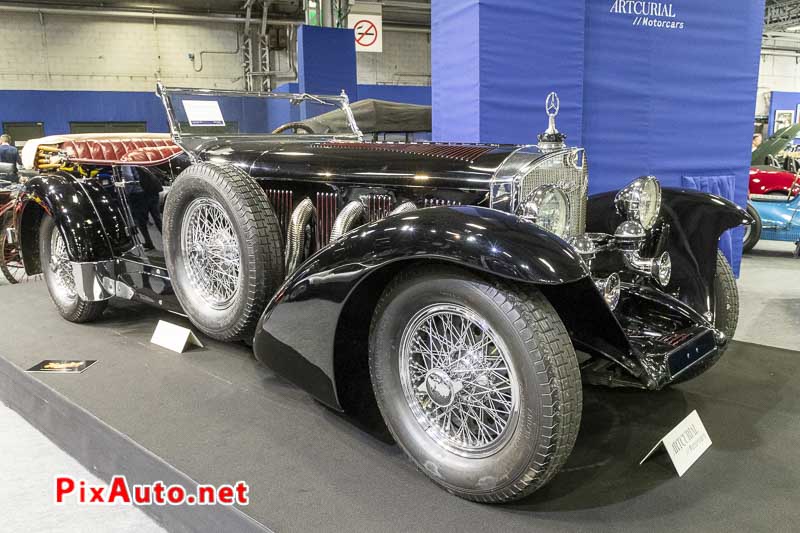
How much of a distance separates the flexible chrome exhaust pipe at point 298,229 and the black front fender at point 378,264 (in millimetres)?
469

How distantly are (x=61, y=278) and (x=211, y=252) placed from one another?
166 centimetres

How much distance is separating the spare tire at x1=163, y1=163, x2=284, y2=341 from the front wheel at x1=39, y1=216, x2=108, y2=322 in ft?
3.40

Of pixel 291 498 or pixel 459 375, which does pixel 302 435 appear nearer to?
pixel 291 498

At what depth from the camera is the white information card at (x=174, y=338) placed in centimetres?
316

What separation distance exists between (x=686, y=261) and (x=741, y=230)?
3739 millimetres

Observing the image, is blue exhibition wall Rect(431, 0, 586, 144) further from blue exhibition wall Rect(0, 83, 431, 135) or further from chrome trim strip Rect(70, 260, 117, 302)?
blue exhibition wall Rect(0, 83, 431, 135)

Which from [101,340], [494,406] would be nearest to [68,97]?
[101,340]

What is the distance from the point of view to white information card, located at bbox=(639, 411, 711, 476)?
1936mm

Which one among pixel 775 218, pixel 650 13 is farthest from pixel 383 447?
pixel 775 218

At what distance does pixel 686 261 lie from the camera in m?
2.80

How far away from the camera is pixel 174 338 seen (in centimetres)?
321

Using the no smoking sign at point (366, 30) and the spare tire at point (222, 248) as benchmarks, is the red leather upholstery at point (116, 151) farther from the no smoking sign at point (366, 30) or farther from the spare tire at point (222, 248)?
the no smoking sign at point (366, 30)

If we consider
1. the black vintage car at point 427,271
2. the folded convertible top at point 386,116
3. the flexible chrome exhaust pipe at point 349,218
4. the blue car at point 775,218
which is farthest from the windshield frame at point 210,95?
the blue car at point 775,218

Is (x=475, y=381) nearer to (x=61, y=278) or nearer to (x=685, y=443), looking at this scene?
(x=685, y=443)
